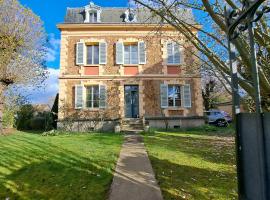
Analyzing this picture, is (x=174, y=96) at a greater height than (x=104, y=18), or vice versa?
(x=104, y=18)

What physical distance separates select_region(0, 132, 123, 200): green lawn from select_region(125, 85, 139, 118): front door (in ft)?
36.4

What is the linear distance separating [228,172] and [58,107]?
1507 cm

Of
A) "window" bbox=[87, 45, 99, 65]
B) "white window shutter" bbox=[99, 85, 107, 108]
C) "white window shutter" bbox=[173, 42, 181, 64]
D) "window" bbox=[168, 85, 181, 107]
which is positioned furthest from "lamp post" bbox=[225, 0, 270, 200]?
"window" bbox=[87, 45, 99, 65]

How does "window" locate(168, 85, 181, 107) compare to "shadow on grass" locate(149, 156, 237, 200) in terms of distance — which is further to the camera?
"window" locate(168, 85, 181, 107)

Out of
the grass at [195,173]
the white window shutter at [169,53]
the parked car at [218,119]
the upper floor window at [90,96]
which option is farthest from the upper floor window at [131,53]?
the grass at [195,173]

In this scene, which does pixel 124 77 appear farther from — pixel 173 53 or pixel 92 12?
pixel 92 12

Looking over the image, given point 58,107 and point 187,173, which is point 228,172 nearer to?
point 187,173

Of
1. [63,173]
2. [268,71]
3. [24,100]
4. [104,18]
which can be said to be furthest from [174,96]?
[63,173]

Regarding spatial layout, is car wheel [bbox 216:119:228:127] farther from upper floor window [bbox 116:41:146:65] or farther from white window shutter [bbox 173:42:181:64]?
upper floor window [bbox 116:41:146:65]

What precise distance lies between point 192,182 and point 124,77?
15055 millimetres

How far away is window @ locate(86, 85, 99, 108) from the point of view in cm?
2016

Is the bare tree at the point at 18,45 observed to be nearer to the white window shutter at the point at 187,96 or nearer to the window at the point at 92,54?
the window at the point at 92,54

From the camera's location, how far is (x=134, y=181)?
5758mm

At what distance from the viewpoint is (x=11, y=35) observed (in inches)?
609
